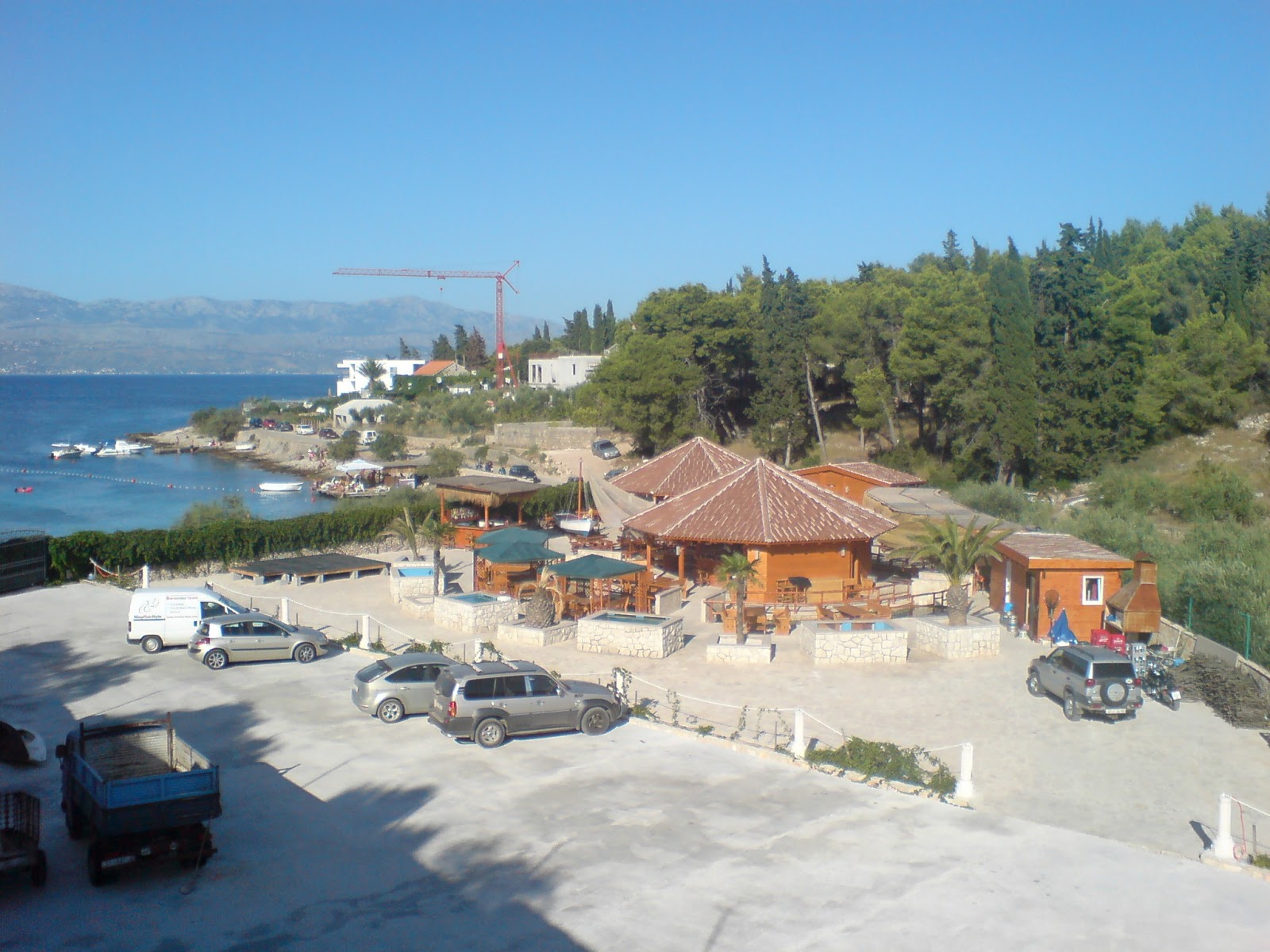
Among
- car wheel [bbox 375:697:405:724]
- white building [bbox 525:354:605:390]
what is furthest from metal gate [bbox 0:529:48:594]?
white building [bbox 525:354:605:390]

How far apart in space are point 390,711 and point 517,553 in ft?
31.8

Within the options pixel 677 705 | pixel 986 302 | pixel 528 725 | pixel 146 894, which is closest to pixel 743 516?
pixel 677 705

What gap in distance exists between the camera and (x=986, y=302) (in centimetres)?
5225

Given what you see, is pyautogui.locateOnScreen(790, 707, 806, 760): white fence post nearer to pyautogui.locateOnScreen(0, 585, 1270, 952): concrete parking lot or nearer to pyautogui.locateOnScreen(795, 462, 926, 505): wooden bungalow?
pyautogui.locateOnScreen(0, 585, 1270, 952): concrete parking lot

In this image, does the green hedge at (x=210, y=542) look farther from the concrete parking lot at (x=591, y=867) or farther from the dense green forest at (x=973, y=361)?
the dense green forest at (x=973, y=361)

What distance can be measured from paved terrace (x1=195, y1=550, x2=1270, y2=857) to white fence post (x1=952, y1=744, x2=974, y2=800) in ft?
0.90

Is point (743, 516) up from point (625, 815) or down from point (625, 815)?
up

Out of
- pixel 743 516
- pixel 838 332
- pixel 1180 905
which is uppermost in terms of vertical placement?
pixel 838 332

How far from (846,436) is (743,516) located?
35622 millimetres

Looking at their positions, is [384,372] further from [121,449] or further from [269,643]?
[269,643]

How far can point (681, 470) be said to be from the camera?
116ft

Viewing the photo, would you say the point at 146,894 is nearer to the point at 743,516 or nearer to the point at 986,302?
the point at 743,516

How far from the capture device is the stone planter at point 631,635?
22312 mm

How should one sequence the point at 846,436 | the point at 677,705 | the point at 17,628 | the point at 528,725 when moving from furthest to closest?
1. the point at 846,436
2. the point at 17,628
3. the point at 677,705
4. the point at 528,725
